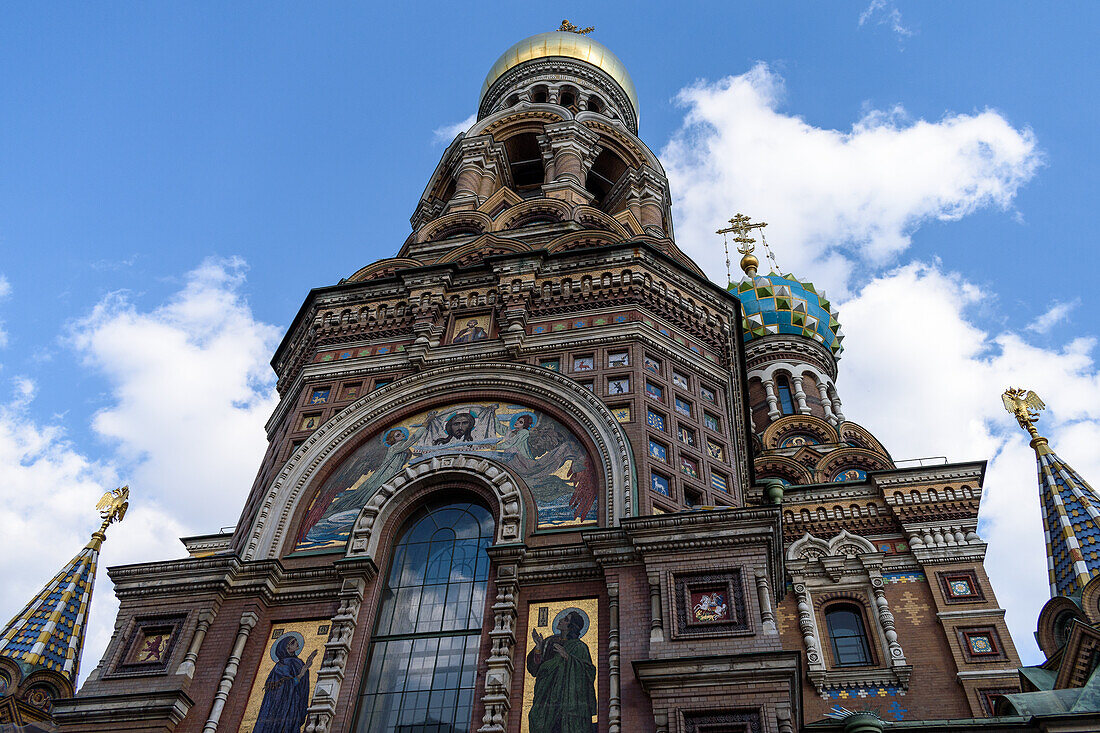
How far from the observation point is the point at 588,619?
11031 millimetres

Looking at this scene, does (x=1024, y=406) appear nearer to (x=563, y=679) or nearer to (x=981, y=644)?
(x=981, y=644)

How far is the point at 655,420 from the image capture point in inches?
539

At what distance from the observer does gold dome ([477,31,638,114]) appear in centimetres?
3064

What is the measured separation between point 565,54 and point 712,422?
63.0 feet

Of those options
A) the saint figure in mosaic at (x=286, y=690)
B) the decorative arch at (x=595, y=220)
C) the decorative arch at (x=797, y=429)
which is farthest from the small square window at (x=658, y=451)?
the decorative arch at (x=797, y=429)

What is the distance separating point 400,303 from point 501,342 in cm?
232

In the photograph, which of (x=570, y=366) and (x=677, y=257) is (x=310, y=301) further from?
(x=677, y=257)

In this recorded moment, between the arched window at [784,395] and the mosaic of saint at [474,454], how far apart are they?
1447cm

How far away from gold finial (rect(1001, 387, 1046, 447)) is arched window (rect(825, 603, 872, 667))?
4.11 m

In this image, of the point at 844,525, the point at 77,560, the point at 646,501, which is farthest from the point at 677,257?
the point at 77,560

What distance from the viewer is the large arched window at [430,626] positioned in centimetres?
1095

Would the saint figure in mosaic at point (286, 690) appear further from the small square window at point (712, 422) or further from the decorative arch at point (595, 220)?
the decorative arch at point (595, 220)

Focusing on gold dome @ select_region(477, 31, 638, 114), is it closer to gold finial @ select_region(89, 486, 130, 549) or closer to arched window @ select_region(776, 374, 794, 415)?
arched window @ select_region(776, 374, 794, 415)

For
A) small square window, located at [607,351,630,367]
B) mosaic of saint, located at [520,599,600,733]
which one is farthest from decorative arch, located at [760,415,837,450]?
mosaic of saint, located at [520,599,600,733]
